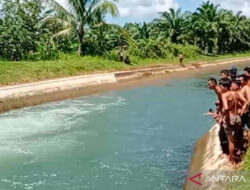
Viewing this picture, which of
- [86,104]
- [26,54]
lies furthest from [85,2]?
[86,104]

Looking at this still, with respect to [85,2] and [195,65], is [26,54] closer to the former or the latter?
[85,2]

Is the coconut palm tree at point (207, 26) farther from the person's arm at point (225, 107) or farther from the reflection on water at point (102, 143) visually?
the person's arm at point (225, 107)

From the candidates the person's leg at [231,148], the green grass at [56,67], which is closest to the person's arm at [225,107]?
the person's leg at [231,148]

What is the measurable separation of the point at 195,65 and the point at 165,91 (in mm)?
18149

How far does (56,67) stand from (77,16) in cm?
667

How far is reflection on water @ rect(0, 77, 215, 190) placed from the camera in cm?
1155

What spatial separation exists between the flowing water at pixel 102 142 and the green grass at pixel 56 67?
14.2 feet

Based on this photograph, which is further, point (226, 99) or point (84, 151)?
point (84, 151)

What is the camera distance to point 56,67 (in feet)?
100

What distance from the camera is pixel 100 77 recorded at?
3120cm

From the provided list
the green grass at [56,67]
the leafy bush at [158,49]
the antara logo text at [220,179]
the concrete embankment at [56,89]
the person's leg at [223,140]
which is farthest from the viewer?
the leafy bush at [158,49]

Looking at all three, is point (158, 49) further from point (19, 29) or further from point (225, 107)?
point (225, 107)

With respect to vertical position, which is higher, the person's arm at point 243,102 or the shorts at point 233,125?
Answer: the person's arm at point 243,102

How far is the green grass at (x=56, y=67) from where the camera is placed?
2692 cm
